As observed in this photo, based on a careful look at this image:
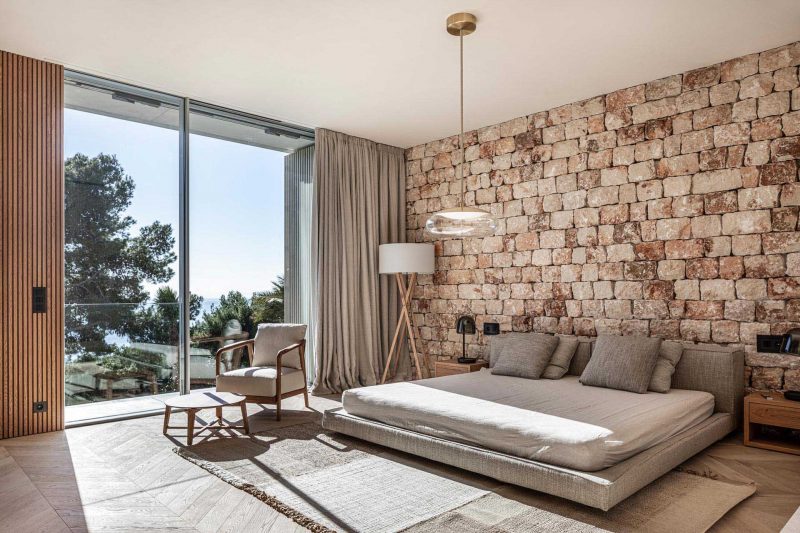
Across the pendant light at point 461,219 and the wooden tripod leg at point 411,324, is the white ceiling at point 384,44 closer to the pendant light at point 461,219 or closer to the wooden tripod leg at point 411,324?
the pendant light at point 461,219

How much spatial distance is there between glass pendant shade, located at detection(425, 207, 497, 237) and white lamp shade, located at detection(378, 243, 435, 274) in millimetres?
2222

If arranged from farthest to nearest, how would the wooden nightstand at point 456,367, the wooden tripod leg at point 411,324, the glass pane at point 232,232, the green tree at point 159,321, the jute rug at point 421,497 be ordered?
the wooden tripod leg at point 411,324 < the wooden nightstand at point 456,367 < the glass pane at point 232,232 < the green tree at point 159,321 < the jute rug at point 421,497

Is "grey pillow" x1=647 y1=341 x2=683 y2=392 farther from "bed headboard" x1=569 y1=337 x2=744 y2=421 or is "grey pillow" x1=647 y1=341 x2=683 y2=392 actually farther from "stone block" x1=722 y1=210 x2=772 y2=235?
"stone block" x1=722 y1=210 x2=772 y2=235

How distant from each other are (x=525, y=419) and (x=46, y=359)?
12.0 feet

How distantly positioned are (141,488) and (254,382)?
1.57m

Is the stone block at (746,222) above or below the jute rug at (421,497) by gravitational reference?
above

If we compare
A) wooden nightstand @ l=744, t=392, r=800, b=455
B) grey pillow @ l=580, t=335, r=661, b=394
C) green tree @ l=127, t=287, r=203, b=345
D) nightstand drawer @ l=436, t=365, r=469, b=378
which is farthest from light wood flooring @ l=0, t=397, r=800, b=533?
nightstand drawer @ l=436, t=365, r=469, b=378

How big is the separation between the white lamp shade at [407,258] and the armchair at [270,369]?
4.17ft

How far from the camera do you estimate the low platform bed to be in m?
2.78

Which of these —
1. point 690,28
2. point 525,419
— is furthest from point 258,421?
point 690,28

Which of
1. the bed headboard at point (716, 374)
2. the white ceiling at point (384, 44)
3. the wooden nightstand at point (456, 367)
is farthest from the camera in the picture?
the wooden nightstand at point (456, 367)

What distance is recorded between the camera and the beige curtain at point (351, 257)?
6.06 metres

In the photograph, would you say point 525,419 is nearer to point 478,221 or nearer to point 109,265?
point 478,221

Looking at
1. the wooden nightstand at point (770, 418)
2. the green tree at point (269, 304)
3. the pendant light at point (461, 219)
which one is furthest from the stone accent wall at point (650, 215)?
the green tree at point (269, 304)
